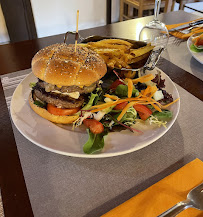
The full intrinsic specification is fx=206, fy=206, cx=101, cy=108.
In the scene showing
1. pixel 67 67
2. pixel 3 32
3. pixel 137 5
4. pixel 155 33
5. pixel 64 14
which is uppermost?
pixel 67 67

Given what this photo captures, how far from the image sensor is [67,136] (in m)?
1.14

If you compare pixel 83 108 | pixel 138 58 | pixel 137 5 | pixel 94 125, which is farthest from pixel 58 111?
pixel 137 5

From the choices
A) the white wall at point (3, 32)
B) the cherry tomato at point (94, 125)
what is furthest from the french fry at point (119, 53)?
the white wall at point (3, 32)

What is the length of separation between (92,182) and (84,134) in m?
0.28

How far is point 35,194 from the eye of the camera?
93 centimetres

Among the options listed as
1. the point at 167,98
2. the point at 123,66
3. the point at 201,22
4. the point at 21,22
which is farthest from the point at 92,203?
the point at 21,22

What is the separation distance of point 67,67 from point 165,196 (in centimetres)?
88

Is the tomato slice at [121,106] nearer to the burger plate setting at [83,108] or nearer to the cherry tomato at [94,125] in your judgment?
the burger plate setting at [83,108]

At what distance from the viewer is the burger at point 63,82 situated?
1257 millimetres

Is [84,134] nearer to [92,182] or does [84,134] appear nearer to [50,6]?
[92,182]

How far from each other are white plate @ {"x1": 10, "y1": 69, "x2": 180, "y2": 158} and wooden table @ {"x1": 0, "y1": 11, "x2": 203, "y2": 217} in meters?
0.12

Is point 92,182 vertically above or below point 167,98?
below

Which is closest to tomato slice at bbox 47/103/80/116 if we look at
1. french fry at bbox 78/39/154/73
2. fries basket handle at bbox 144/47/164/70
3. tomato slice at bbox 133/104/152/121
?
tomato slice at bbox 133/104/152/121

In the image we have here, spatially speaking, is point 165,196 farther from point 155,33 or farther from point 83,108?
point 155,33
